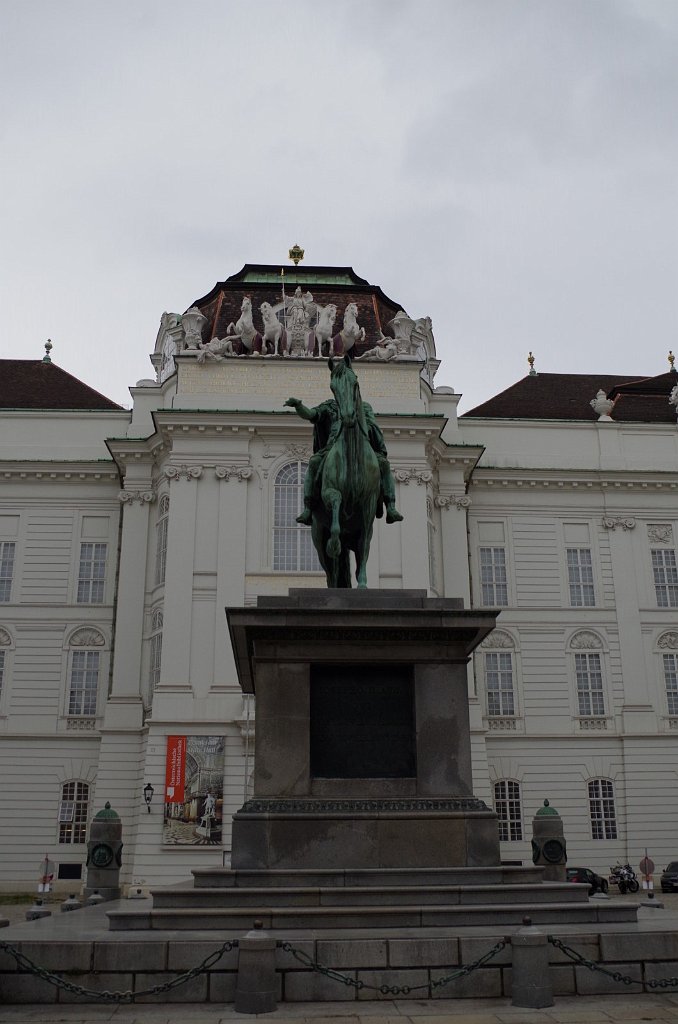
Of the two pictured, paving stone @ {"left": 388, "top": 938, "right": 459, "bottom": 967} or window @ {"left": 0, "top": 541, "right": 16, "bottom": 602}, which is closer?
paving stone @ {"left": 388, "top": 938, "right": 459, "bottom": 967}

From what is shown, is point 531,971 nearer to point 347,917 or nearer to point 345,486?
point 347,917

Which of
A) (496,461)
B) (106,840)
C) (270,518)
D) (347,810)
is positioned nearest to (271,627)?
(347,810)

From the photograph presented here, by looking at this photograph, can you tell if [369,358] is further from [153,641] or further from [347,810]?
[347,810]

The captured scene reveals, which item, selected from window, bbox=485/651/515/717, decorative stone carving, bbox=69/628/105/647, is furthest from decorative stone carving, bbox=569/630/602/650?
decorative stone carving, bbox=69/628/105/647

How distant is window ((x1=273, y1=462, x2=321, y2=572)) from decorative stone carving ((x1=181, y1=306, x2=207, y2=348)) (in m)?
5.85

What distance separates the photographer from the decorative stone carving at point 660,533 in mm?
39250

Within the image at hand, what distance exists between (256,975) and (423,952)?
1.60 meters

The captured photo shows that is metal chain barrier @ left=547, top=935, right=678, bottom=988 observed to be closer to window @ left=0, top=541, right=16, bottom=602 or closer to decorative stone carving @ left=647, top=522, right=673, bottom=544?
decorative stone carving @ left=647, top=522, right=673, bottom=544

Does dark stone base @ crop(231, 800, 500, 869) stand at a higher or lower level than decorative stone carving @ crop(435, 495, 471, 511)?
lower

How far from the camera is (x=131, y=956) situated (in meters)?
9.35

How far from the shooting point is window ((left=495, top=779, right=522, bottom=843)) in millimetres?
35406

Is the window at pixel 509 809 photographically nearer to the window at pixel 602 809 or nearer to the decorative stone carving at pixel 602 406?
the window at pixel 602 809

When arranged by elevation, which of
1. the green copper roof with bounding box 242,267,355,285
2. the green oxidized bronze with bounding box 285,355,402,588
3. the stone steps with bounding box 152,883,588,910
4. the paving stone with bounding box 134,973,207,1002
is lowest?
the paving stone with bounding box 134,973,207,1002

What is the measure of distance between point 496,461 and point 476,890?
30.0 m
